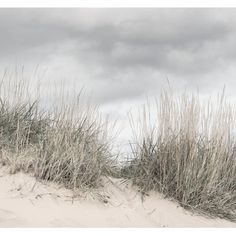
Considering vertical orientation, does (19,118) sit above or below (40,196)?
above

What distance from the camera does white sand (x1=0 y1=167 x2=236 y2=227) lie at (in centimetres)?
533

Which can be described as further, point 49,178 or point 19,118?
point 19,118

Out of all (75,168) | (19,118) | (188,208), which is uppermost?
(19,118)

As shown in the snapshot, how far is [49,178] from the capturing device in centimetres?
590

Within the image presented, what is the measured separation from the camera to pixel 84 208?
5.68m

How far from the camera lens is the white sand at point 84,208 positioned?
5.33 metres

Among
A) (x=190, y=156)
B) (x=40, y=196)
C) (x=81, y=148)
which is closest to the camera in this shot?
(x=40, y=196)

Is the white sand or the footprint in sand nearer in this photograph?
the footprint in sand

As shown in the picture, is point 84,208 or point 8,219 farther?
point 84,208

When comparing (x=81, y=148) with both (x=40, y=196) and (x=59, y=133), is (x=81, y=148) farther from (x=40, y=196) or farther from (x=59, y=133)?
(x=40, y=196)

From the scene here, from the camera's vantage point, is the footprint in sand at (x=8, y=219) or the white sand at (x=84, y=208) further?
the white sand at (x=84, y=208)

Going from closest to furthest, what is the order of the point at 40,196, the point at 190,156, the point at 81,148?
the point at 40,196, the point at 81,148, the point at 190,156

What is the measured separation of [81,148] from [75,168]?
33cm

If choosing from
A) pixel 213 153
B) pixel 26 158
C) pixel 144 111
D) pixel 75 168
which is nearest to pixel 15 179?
pixel 26 158
